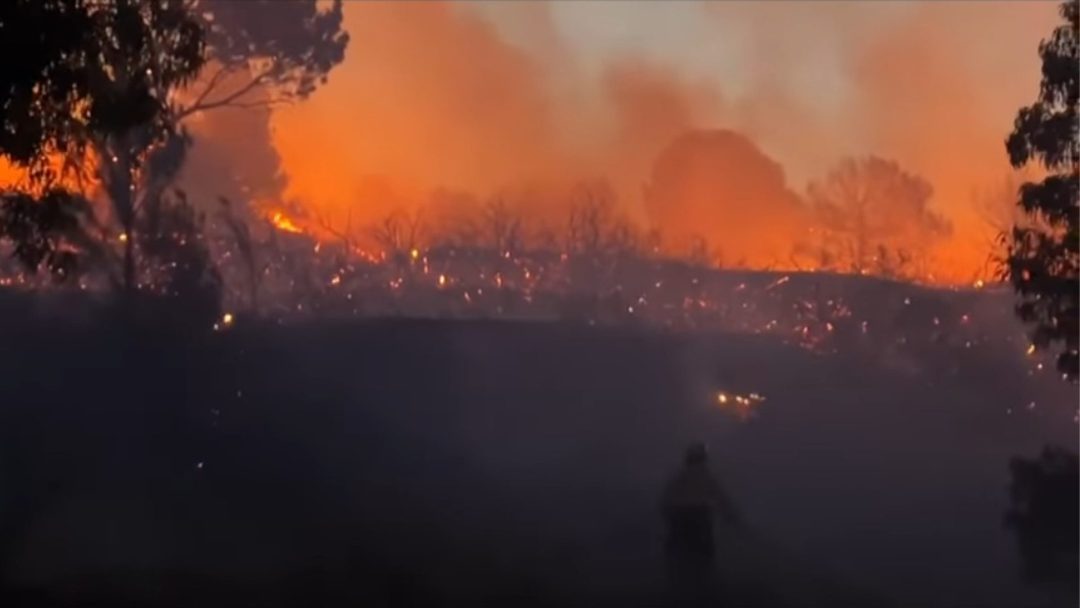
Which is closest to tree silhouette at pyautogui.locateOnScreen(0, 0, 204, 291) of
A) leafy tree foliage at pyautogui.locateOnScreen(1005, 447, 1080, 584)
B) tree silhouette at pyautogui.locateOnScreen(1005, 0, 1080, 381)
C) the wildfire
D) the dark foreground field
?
the dark foreground field

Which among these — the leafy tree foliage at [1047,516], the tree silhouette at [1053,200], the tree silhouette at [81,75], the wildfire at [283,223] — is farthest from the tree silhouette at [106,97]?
the leafy tree foliage at [1047,516]

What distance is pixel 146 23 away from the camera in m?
10.6

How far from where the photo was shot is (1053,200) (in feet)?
49.1

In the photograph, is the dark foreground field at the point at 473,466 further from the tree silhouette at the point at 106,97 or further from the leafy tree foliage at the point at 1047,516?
the tree silhouette at the point at 106,97

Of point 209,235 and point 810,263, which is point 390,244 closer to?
point 209,235

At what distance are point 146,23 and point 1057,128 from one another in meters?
9.49

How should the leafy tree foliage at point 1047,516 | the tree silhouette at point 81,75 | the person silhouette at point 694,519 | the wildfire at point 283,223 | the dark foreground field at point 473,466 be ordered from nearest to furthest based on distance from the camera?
the tree silhouette at point 81,75 → the dark foreground field at point 473,466 → the person silhouette at point 694,519 → the leafy tree foliage at point 1047,516 → the wildfire at point 283,223

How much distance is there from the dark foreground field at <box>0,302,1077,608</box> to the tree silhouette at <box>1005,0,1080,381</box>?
8.01ft

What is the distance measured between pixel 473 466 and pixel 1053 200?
23.0ft

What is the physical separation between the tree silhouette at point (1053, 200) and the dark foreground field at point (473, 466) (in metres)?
2.44

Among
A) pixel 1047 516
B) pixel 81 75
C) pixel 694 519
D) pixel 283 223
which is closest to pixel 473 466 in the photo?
pixel 694 519

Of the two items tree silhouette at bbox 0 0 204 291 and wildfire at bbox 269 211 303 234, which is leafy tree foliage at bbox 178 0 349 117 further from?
tree silhouette at bbox 0 0 204 291

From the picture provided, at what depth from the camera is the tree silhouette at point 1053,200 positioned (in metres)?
14.6

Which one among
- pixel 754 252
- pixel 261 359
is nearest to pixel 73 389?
pixel 261 359
